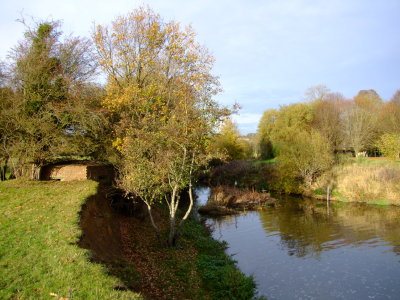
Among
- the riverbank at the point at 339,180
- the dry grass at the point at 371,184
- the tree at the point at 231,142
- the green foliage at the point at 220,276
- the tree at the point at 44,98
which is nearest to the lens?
the green foliage at the point at 220,276

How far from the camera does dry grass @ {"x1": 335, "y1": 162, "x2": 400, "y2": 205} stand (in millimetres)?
28672

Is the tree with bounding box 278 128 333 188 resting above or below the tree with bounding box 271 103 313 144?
below

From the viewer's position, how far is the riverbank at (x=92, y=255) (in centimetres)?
727

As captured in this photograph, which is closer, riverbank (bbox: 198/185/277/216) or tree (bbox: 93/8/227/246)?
tree (bbox: 93/8/227/246)

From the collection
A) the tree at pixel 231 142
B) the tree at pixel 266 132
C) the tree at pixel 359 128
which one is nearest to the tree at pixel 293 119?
the tree at pixel 266 132

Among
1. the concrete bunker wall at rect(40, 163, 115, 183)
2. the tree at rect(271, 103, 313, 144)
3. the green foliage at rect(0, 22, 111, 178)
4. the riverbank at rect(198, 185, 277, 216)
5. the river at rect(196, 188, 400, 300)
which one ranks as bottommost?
the river at rect(196, 188, 400, 300)

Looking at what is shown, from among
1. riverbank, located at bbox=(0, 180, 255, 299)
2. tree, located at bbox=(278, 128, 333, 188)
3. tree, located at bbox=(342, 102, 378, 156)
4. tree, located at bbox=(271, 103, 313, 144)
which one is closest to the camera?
riverbank, located at bbox=(0, 180, 255, 299)

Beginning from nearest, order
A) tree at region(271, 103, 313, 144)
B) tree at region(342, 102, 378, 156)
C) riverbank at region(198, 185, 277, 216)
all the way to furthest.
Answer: riverbank at region(198, 185, 277, 216)
tree at region(342, 102, 378, 156)
tree at region(271, 103, 313, 144)

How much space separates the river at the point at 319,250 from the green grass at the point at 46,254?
7510 millimetres

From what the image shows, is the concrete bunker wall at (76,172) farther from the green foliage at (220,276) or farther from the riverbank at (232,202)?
the riverbank at (232,202)

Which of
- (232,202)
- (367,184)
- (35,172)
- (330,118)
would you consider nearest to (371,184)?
(367,184)

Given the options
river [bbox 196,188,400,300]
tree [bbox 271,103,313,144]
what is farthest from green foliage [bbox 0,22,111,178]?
tree [bbox 271,103,313,144]

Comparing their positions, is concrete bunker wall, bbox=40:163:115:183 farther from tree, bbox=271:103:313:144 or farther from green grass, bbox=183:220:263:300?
tree, bbox=271:103:313:144

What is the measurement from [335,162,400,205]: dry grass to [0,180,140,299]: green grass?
26.6 m
